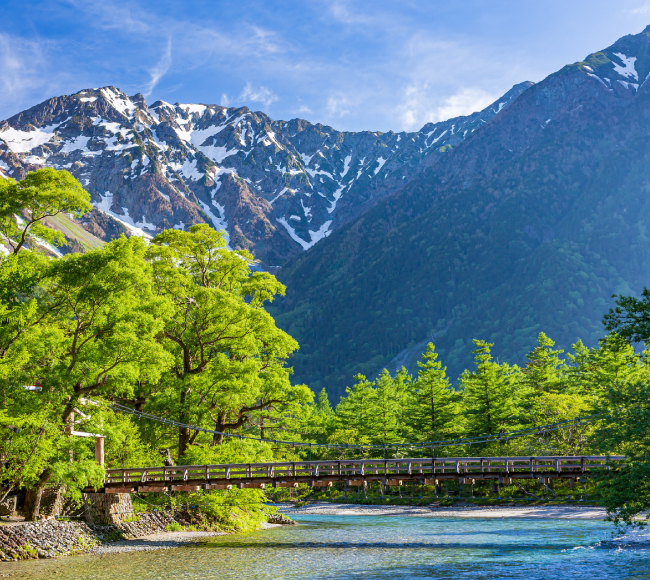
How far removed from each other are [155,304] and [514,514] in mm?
31875

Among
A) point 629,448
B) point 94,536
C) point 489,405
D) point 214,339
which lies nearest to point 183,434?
point 214,339


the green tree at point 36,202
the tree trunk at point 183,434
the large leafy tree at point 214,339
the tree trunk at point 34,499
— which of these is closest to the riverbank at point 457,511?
the large leafy tree at point 214,339

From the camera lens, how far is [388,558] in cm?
2650

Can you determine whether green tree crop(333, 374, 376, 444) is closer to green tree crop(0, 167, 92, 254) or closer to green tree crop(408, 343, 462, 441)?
green tree crop(408, 343, 462, 441)

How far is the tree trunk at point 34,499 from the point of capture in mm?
27281

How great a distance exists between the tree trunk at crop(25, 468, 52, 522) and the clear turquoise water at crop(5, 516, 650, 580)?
10.5 feet

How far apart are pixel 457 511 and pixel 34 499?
3504 cm

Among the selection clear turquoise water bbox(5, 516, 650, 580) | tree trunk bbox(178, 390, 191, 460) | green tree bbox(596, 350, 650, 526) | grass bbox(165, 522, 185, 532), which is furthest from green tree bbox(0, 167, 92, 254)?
green tree bbox(596, 350, 650, 526)

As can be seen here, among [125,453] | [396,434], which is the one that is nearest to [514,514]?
[396,434]

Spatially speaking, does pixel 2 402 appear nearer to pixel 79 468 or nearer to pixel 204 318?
pixel 79 468

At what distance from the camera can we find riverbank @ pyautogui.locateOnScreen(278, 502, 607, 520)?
4372 cm

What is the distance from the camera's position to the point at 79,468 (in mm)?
26984

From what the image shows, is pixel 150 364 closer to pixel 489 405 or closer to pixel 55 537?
pixel 55 537

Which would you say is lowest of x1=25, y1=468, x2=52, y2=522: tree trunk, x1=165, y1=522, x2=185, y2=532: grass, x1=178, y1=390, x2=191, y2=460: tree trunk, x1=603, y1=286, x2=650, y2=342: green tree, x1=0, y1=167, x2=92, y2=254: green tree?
x1=165, y1=522, x2=185, y2=532: grass
